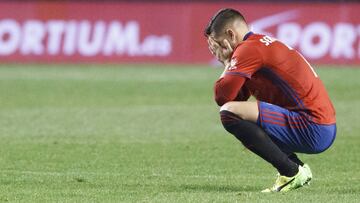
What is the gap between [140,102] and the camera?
59.9 ft

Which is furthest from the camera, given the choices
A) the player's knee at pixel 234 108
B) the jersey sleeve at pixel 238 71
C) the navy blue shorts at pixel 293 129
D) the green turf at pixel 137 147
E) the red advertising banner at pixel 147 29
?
the red advertising banner at pixel 147 29

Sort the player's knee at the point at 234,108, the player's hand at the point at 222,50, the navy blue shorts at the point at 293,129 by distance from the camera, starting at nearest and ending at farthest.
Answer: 1. the player's knee at the point at 234,108
2. the navy blue shorts at the point at 293,129
3. the player's hand at the point at 222,50

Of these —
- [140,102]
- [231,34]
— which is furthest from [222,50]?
[140,102]

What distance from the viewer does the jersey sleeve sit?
321 inches

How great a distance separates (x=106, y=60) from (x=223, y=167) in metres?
16.2

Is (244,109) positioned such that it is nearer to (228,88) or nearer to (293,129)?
(228,88)

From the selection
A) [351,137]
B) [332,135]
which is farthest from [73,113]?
[332,135]

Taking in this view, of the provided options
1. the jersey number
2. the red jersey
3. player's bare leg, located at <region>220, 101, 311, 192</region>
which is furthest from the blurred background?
the jersey number

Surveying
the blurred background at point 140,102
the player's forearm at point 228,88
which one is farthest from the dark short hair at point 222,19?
the blurred background at point 140,102

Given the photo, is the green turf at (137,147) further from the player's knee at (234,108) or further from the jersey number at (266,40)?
the jersey number at (266,40)

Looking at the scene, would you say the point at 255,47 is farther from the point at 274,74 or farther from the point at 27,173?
the point at 27,173

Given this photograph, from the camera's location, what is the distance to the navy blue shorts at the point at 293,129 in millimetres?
8391

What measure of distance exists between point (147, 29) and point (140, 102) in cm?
815

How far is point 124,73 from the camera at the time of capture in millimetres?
24328
